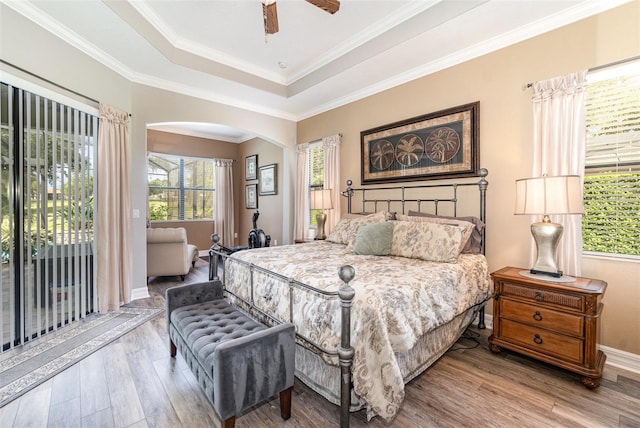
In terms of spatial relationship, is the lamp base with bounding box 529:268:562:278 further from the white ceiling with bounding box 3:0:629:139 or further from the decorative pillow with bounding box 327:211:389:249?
the white ceiling with bounding box 3:0:629:139

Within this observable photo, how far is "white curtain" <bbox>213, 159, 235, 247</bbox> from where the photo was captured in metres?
7.49

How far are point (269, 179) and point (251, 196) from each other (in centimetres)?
98

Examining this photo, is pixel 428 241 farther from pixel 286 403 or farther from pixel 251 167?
pixel 251 167

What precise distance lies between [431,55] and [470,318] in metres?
2.90

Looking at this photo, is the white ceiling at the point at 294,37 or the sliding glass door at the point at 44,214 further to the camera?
the white ceiling at the point at 294,37

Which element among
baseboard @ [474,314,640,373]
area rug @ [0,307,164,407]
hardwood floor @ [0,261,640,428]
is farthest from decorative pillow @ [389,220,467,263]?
area rug @ [0,307,164,407]

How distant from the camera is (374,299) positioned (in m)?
1.63

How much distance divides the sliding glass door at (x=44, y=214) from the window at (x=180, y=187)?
3.76m

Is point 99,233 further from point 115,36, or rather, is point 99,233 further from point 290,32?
point 290,32

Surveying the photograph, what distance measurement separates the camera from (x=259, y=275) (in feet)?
7.70

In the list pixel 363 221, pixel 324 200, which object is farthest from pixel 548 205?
pixel 324 200

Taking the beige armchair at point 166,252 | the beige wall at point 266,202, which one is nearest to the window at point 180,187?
the beige wall at point 266,202

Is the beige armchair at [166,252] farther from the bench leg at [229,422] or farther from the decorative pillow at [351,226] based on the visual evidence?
the bench leg at [229,422]

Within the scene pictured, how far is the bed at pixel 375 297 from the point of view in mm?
1570
